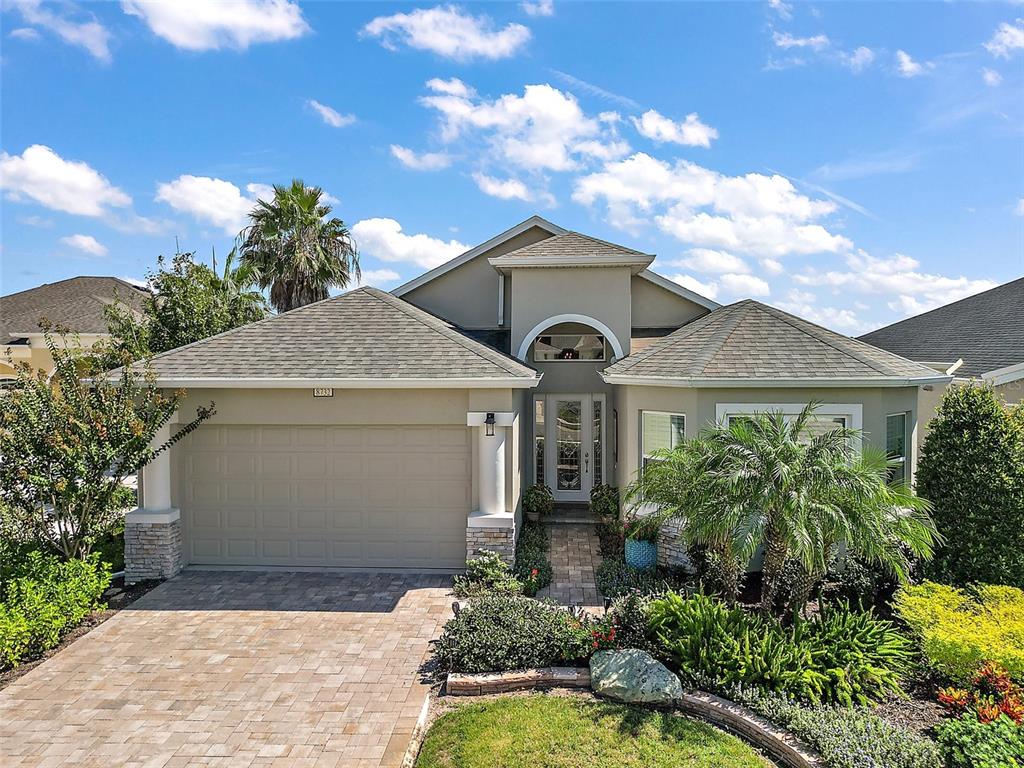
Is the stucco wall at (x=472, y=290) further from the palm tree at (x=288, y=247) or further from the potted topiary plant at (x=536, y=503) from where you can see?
the palm tree at (x=288, y=247)

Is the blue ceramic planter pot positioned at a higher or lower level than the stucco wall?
lower

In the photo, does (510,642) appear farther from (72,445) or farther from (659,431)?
(72,445)

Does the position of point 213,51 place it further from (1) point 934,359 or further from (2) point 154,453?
(1) point 934,359

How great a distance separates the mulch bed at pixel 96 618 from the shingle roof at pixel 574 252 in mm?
9214

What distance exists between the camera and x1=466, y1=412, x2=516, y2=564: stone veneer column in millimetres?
9500

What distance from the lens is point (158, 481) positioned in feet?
32.1

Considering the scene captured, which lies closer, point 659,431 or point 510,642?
point 510,642

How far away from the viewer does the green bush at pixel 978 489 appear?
8.04 m

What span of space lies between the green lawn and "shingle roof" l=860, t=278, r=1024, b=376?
41.8ft

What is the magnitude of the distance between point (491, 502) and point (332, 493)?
114 inches

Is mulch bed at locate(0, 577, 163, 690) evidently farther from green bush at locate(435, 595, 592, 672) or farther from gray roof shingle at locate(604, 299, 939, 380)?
gray roof shingle at locate(604, 299, 939, 380)

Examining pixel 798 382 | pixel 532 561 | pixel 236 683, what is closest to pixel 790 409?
pixel 798 382

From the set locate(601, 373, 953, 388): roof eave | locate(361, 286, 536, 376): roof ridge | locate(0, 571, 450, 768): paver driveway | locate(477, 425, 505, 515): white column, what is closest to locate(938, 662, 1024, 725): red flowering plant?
locate(601, 373, 953, 388): roof eave

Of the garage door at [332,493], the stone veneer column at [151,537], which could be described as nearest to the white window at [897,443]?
the garage door at [332,493]
